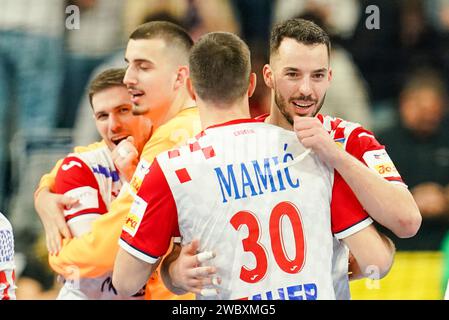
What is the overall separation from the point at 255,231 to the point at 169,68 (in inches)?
53.2

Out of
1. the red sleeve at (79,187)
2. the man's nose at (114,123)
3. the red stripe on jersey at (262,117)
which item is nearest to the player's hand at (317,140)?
the red stripe on jersey at (262,117)

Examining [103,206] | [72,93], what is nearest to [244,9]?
[72,93]

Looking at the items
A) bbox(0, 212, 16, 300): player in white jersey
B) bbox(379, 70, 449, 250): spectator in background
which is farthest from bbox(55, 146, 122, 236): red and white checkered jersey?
bbox(379, 70, 449, 250): spectator in background

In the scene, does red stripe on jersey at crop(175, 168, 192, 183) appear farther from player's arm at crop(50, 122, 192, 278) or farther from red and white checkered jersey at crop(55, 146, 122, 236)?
red and white checkered jersey at crop(55, 146, 122, 236)

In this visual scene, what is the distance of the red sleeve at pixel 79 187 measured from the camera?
4496 millimetres

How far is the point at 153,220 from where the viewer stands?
3590mm

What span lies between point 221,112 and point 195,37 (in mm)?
1075

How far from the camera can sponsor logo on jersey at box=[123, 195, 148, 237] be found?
361cm

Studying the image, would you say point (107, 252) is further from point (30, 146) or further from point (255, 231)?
point (255, 231)

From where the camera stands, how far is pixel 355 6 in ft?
15.4

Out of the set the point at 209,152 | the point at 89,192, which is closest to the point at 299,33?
the point at 209,152

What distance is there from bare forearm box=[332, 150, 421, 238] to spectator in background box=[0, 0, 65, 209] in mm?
1946

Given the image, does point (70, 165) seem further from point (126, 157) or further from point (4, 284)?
point (4, 284)

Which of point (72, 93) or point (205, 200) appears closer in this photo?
point (205, 200)
